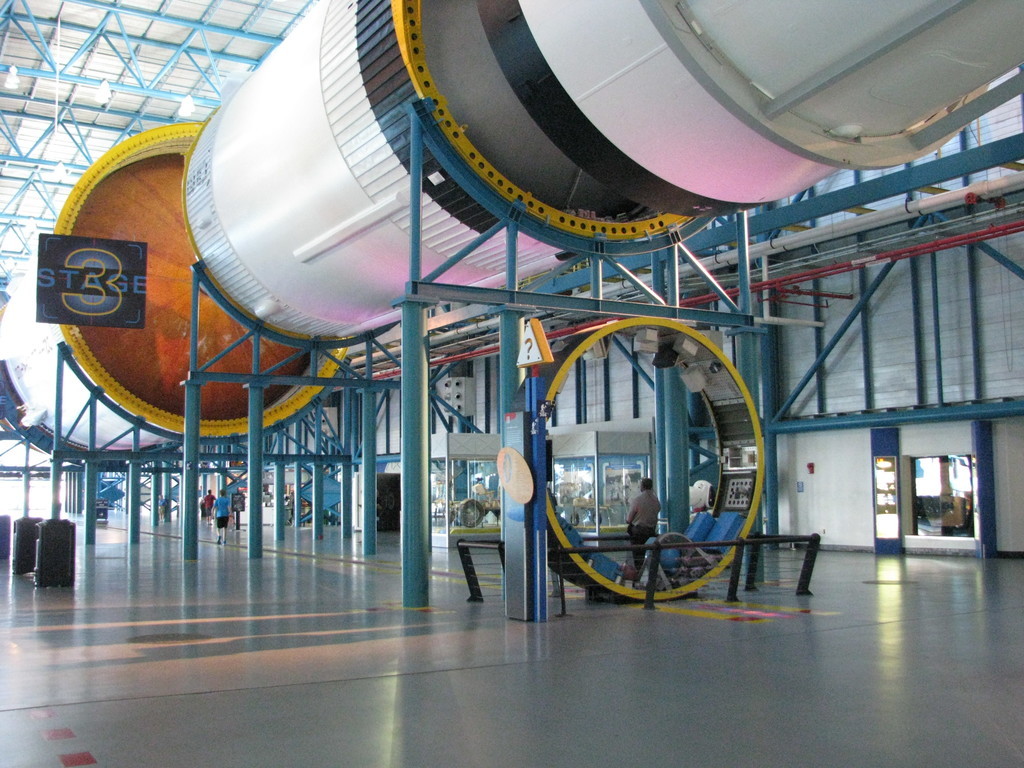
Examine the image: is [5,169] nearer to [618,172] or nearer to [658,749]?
[618,172]

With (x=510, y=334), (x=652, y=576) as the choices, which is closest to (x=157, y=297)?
(x=510, y=334)

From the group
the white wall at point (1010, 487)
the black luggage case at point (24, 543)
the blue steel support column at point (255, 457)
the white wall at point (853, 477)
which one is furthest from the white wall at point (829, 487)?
the black luggage case at point (24, 543)

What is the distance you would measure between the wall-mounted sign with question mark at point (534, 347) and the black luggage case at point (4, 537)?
1222cm

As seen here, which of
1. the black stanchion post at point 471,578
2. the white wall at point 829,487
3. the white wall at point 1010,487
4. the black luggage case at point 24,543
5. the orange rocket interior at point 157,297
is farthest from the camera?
the white wall at point 829,487

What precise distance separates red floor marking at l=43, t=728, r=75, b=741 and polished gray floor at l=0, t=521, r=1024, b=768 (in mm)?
17

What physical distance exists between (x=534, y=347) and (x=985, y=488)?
39.7ft

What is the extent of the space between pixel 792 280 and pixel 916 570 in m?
6.47

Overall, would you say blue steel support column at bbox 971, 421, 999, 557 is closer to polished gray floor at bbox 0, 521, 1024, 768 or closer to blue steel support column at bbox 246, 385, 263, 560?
polished gray floor at bbox 0, 521, 1024, 768

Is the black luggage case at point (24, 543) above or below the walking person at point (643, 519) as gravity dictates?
below

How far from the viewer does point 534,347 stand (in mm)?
7719

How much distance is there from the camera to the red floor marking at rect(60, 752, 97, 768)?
3684 mm

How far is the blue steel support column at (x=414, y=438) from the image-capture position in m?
8.73

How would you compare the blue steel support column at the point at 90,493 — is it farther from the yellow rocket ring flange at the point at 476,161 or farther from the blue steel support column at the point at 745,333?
the blue steel support column at the point at 745,333

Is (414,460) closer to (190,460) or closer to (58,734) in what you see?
(58,734)
